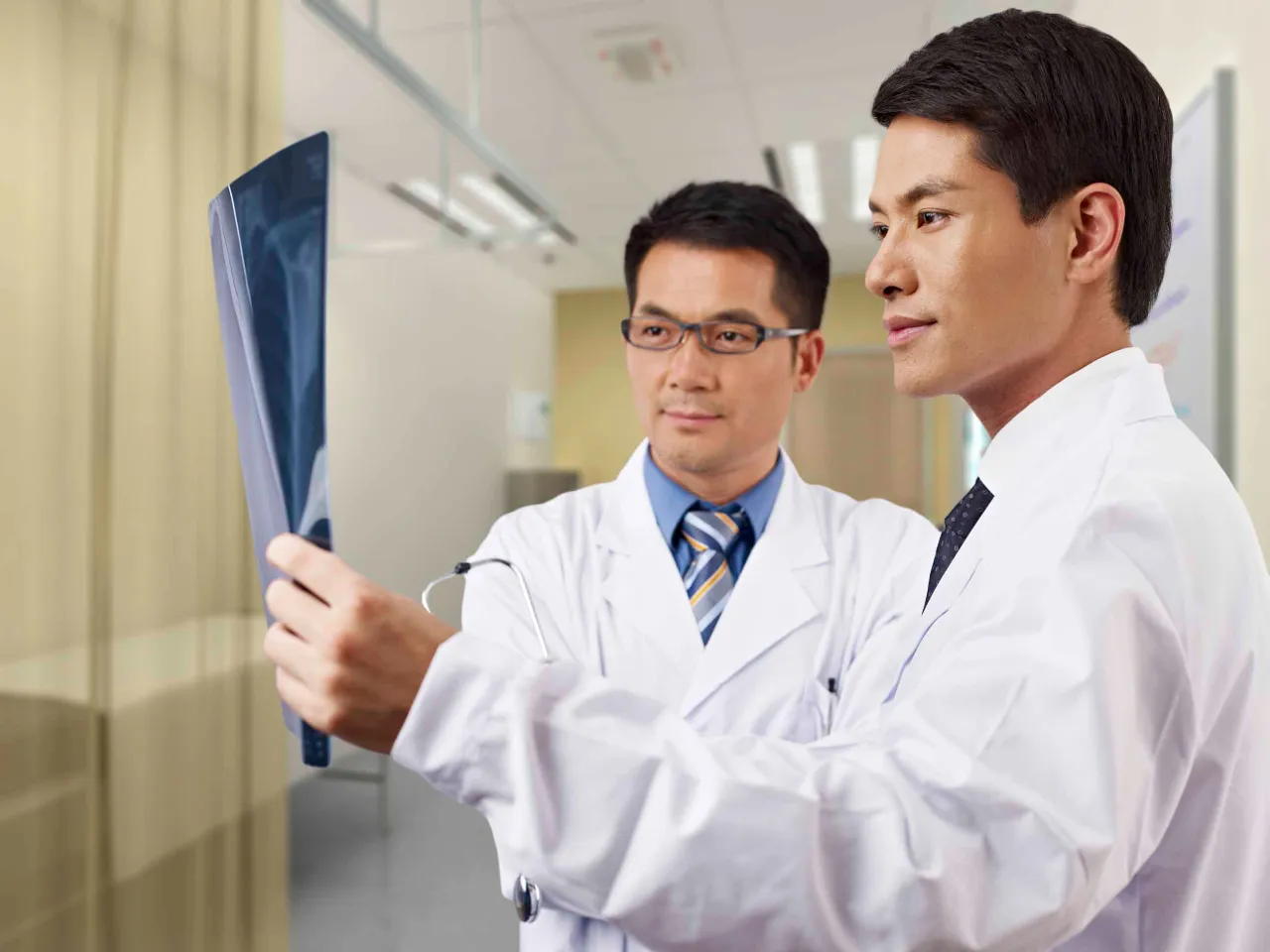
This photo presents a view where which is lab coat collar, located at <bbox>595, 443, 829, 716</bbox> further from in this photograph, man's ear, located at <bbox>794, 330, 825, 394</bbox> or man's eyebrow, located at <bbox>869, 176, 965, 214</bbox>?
man's eyebrow, located at <bbox>869, 176, 965, 214</bbox>

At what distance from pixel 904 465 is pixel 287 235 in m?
4.76

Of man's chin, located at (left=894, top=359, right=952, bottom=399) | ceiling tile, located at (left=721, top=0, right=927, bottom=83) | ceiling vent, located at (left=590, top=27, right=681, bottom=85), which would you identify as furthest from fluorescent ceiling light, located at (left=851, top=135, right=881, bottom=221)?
man's chin, located at (left=894, top=359, right=952, bottom=399)

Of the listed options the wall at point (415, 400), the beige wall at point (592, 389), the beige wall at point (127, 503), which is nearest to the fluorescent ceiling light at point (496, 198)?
the wall at point (415, 400)

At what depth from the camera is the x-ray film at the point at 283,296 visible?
49cm

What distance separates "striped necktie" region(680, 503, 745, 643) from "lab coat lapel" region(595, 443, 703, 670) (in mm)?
33

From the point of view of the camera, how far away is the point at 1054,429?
0.70 metres

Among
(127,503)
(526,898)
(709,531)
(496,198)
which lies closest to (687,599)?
(709,531)

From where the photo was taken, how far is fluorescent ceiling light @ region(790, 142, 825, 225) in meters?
4.07

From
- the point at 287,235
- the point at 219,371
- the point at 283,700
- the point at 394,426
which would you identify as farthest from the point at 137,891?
the point at 394,426

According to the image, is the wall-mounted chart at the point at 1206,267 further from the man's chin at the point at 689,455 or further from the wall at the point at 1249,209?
the man's chin at the point at 689,455

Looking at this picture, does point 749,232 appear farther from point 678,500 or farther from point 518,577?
point 518,577

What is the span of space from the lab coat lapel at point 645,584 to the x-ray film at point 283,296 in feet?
2.13

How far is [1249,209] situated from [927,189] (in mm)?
1032

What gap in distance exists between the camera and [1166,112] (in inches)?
28.7
